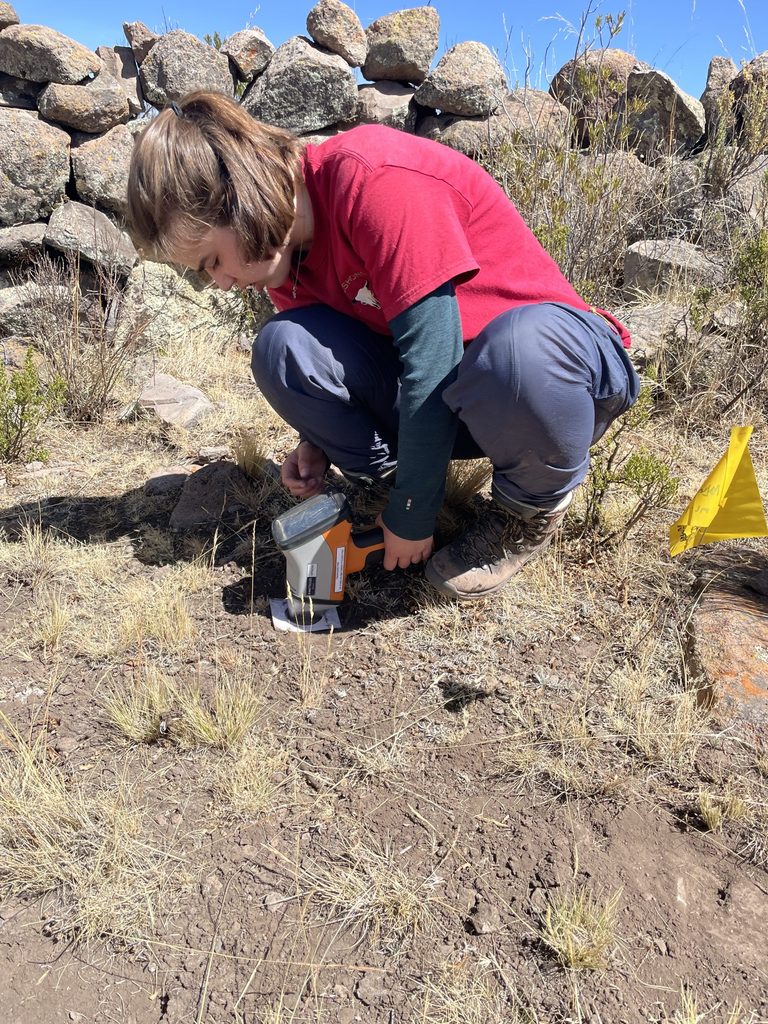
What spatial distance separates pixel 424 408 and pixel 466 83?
4.65m

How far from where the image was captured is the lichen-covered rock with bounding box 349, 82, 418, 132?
18.2 ft

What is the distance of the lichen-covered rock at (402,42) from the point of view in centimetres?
553

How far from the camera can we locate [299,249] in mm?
1895

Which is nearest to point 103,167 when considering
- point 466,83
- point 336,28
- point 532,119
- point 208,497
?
point 336,28

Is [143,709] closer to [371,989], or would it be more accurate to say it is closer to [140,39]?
[371,989]

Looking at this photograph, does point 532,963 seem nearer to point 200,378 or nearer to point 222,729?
point 222,729

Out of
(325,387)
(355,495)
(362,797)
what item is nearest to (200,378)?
(355,495)

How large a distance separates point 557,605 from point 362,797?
2.68 ft

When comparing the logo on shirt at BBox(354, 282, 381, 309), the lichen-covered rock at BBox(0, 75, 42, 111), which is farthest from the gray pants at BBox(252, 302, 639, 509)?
the lichen-covered rock at BBox(0, 75, 42, 111)

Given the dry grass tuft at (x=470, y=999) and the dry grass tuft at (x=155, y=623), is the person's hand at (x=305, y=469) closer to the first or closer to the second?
the dry grass tuft at (x=155, y=623)

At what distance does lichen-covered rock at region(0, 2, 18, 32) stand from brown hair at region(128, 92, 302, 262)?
4.32 m

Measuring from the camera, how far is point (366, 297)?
186cm

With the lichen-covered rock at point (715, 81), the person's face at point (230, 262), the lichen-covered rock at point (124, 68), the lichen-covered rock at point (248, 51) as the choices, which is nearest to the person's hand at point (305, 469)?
the person's face at point (230, 262)

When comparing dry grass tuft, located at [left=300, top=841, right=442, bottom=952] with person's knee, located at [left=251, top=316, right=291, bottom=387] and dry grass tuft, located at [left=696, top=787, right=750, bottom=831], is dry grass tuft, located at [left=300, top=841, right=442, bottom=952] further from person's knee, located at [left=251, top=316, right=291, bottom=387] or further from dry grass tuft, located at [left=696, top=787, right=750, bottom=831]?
person's knee, located at [left=251, top=316, right=291, bottom=387]
